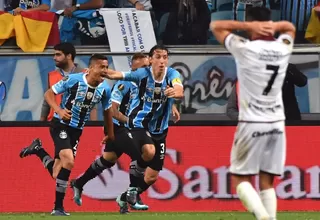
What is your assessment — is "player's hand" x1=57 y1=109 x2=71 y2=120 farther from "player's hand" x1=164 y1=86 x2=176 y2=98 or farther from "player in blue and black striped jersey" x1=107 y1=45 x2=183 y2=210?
"player's hand" x1=164 y1=86 x2=176 y2=98

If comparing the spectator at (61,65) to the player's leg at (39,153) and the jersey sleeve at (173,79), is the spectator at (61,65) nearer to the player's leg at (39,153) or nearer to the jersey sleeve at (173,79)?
the player's leg at (39,153)

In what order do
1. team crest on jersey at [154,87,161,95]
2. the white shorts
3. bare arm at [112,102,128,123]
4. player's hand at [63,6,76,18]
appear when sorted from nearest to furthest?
the white shorts < team crest on jersey at [154,87,161,95] < bare arm at [112,102,128,123] < player's hand at [63,6,76,18]

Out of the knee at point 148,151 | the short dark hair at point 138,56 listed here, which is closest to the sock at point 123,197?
the knee at point 148,151

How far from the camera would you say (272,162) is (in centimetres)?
1048

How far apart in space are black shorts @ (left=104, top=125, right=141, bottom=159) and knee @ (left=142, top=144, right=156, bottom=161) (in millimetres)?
169

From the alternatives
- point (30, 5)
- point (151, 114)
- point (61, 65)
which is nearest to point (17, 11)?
point (30, 5)

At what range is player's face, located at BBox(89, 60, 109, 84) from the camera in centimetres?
1435

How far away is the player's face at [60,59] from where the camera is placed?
15648mm

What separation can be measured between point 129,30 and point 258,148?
7199 millimetres

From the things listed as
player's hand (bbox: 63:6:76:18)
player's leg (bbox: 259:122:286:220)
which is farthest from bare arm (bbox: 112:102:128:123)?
player's leg (bbox: 259:122:286:220)

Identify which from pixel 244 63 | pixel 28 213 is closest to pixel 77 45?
pixel 28 213

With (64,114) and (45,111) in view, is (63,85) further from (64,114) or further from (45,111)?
(45,111)

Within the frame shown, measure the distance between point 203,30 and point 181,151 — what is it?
87.7 inches

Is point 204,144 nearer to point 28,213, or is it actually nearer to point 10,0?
point 28,213
